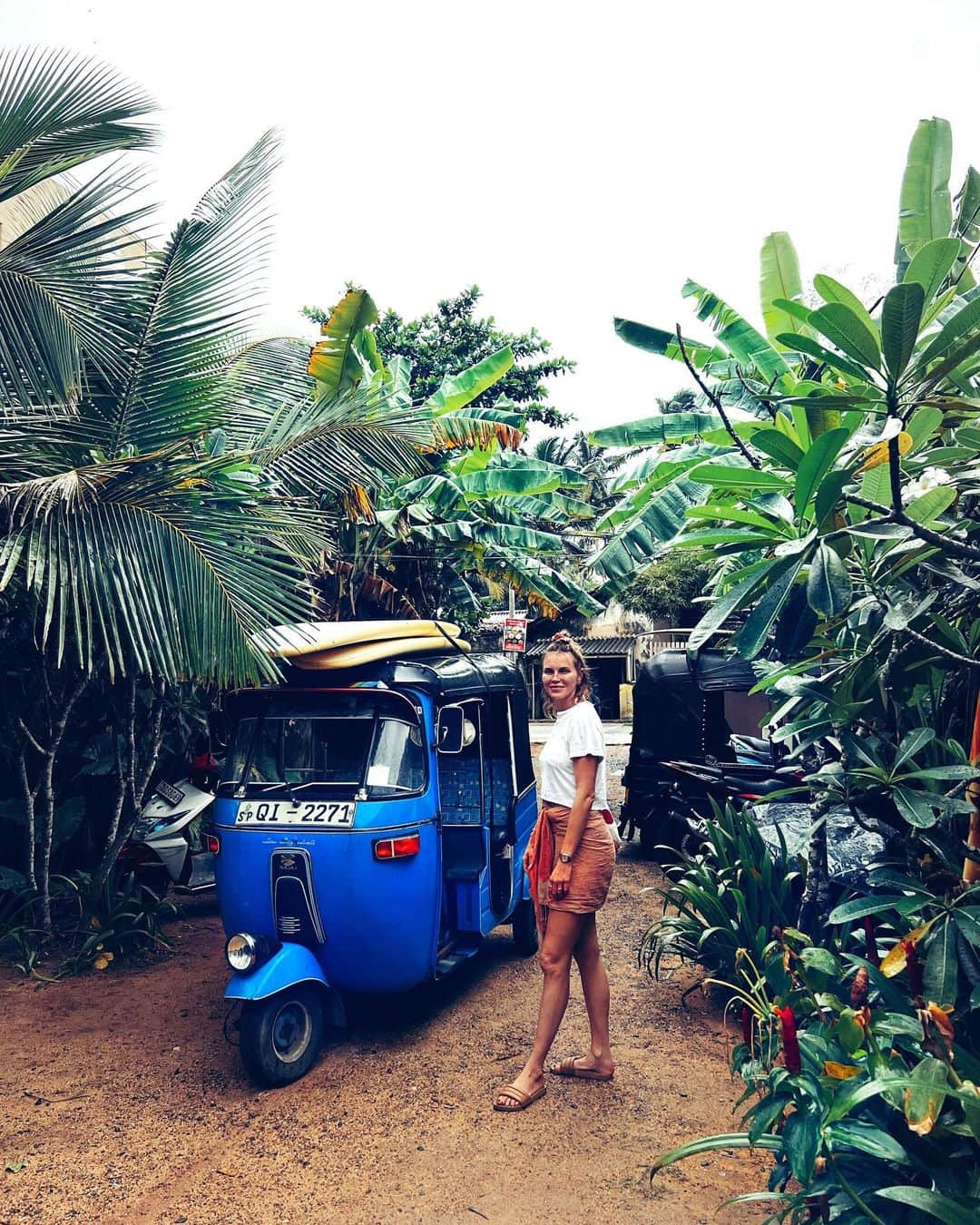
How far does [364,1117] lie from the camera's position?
12.8 feet

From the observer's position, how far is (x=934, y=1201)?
2033mm

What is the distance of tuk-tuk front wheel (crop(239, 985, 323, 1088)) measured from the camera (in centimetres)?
407

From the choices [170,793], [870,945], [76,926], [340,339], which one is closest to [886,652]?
[870,945]

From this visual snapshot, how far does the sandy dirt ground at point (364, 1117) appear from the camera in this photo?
10.8ft

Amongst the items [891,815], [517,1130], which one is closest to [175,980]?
[517,1130]

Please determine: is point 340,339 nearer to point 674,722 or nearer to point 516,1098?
point 674,722

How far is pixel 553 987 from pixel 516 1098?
1.58 feet

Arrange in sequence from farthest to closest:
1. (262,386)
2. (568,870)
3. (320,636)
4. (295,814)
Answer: (262,386), (320,636), (295,814), (568,870)

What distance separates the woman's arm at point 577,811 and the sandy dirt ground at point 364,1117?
3.28 feet

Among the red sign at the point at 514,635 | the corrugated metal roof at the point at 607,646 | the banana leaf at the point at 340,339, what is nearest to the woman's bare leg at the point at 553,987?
the banana leaf at the point at 340,339

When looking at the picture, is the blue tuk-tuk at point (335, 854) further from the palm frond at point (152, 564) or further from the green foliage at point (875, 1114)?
the green foliage at point (875, 1114)

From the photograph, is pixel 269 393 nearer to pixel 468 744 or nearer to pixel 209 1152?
pixel 468 744

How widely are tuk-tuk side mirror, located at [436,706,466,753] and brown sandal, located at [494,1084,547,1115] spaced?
5.54 ft

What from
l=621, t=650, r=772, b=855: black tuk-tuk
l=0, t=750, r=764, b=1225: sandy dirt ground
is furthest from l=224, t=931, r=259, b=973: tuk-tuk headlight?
l=621, t=650, r=772, b=855: black tuk-tuk
